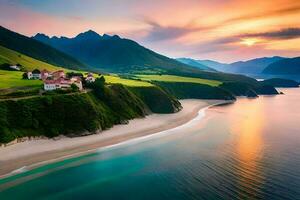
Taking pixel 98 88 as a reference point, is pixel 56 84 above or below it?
above

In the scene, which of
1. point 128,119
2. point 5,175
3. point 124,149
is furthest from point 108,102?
point 5,175

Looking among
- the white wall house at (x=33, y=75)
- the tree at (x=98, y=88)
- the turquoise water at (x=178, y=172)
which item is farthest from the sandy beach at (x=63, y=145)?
the white wall house at (x=33, y=75)

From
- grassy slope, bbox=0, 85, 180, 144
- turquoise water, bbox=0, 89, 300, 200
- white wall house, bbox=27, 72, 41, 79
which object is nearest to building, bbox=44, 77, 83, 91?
grassy slope, bbox=0, 85, 180, 144

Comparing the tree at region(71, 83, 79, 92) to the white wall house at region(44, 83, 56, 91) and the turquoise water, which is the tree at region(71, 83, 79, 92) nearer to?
the white wall house at region(44, 83, 56, 91)

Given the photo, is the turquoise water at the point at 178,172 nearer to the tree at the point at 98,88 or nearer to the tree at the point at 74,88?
the tree at the point at 74,88

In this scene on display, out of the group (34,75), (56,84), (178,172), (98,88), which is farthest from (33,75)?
(178,172)

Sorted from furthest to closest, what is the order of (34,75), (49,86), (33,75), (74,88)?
(34,75) → (33,75) → (74,88) → (49,86)

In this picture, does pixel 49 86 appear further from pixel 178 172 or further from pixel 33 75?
pixel 178 172
